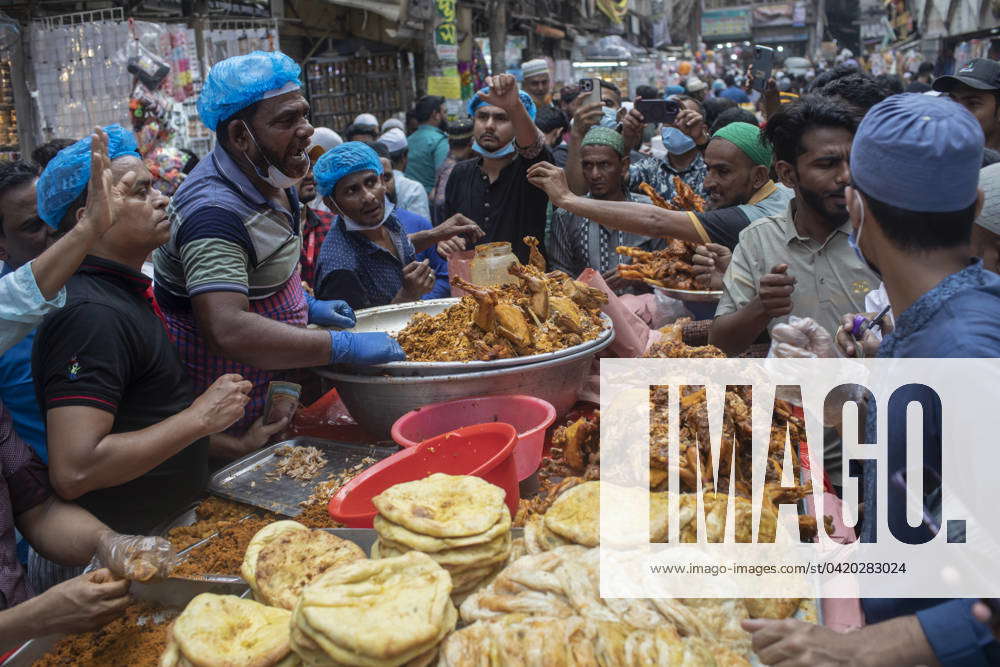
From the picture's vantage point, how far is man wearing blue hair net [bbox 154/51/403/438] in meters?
2.24

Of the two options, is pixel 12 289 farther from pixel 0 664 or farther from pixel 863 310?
pixel 863 310

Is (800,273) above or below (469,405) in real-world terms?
above

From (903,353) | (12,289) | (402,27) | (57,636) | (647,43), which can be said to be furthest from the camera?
(647,43)

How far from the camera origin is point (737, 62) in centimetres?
4038

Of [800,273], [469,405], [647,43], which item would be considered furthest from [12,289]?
[647,43]

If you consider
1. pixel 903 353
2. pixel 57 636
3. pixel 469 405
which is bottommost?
pixel 57 636

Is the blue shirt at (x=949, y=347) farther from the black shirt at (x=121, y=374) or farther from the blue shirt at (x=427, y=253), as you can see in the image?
the blue shirt at (x=427, y=253)

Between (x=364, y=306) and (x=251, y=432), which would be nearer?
(x=251, y=432)

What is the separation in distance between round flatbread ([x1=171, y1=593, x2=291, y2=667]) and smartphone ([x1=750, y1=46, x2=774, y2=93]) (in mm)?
4385

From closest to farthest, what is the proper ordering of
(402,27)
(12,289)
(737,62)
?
(12,289), (402,27), (737,62)

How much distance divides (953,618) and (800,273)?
5.47ft

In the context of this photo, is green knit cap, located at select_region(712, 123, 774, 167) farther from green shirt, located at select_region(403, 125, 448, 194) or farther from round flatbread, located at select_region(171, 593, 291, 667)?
green shirt, located at select_region(403, 125, 448, 194)

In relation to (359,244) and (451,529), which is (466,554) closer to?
(451,529)

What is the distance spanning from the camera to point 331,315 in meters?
2.68
